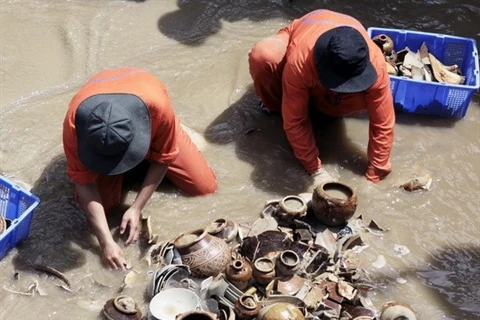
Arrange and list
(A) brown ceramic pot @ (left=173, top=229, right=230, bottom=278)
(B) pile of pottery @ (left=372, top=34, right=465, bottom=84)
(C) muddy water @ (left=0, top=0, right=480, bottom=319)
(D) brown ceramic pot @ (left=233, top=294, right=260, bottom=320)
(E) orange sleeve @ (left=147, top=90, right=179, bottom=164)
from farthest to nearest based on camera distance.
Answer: (B) pile of pottery @ (left=372, top=34, right=465, bottom=84)
(C) muddy water @ (left=0, top=0, right=480, bottom=319)
(E) orange sleeve @ (left=147, top=90, right=179, bottom=164)
(A) brown ceramic pot @ (left=173, top=229, right=230, bottom=278)
(D) brown ceramic pot @ (left=233, top=294, right=260, bottom=320)

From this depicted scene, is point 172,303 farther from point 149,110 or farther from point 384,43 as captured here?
point 384,43

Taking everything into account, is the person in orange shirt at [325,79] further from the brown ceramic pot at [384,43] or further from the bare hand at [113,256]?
the bare hand at [113,256]

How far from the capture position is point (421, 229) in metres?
4.04

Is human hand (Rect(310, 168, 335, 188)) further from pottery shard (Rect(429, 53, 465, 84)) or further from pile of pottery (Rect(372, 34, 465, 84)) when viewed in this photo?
pottery shard (Rect(429, 53, 465, 84))

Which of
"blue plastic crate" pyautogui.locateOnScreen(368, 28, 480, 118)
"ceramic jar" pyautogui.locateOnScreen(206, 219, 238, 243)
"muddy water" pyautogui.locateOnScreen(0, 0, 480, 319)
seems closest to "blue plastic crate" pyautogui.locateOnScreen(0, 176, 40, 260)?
"muddy water" pyautogui.locateOnScreen(0, 0, 480, 319)

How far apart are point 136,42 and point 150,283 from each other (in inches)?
96.6

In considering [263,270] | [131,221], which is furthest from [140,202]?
[263,270]

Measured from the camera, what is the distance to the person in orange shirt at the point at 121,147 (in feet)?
10.8

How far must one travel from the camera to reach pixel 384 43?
15.8 ft

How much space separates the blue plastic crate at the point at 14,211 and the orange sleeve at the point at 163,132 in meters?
0.73

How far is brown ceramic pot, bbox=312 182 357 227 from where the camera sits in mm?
3775

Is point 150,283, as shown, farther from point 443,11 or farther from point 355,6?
point 443,11

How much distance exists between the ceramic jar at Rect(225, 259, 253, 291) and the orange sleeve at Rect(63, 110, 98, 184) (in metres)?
0.92

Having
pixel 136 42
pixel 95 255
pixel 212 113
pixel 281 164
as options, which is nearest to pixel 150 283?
pixel 95 255
